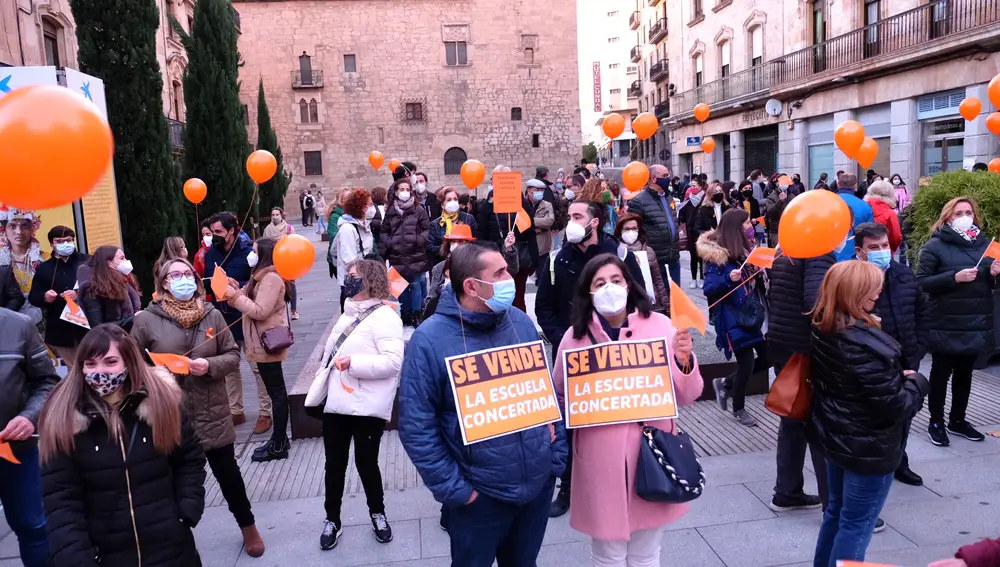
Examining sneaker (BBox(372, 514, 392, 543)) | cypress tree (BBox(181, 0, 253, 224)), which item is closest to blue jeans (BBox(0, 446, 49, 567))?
sneaker (BBox(372, 514, 392, 543))

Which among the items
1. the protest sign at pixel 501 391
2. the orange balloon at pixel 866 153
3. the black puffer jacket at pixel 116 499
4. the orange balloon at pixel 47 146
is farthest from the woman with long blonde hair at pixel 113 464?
the orange balloon at pixel 866 153

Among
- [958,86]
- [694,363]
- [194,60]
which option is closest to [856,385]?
[694,363]

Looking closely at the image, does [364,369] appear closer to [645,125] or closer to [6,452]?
[6,452]

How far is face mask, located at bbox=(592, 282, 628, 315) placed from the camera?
300 centimetres

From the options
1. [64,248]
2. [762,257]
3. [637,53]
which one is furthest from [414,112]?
[762,257]

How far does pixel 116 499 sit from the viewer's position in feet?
8.82

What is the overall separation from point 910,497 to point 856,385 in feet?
5.97

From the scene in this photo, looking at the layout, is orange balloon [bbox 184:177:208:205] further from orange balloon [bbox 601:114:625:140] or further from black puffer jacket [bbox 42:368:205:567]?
black puffer jacket [bbox 42:368:205:567]

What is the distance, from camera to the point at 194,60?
15.5 m

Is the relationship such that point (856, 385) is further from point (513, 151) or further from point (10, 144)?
point (513, 151)

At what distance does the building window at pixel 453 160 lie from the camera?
39.9 metres

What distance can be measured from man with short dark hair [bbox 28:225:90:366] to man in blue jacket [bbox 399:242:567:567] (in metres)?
4.45

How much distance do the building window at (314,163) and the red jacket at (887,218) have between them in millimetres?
35357

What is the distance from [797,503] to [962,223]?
2.31 meters
